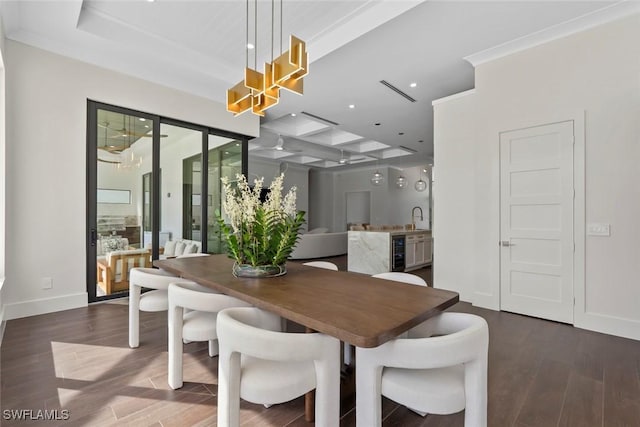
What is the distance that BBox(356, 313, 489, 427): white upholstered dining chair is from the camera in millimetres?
1163

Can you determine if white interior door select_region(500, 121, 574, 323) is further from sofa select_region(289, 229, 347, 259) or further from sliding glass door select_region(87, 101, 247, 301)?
sofa select_region(289, 229, 347, 259)

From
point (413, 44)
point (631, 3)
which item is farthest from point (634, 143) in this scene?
point (413, 44)

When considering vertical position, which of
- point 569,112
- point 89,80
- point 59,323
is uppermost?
point 89,80

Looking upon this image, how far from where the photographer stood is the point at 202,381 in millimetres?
2088

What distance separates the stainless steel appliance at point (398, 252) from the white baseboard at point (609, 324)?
3.04 meters

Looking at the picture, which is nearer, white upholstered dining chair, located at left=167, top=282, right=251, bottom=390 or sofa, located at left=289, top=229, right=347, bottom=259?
white upholstered dining chair, located at left=167, top=282, right=251, bottom=390

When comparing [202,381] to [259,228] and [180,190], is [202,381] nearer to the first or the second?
[259,228]

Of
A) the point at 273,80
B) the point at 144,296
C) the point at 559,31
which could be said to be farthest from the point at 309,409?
the point at 559,31

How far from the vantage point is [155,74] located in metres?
4.27

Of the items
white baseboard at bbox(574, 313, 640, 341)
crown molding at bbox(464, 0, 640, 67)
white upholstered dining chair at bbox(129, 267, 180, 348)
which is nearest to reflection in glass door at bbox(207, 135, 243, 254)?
white upholstered dining chair at bbox(129, 267, 180, 348)

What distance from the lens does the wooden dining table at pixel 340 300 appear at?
1.20m

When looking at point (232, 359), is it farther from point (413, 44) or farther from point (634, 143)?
point (634, 143)

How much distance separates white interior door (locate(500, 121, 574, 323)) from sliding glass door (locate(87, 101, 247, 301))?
3.72m

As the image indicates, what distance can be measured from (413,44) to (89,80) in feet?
13.4
